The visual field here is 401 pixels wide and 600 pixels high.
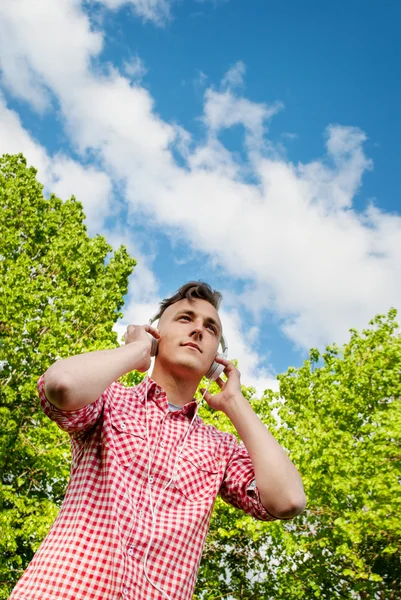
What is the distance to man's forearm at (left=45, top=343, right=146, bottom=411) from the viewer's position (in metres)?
1.96

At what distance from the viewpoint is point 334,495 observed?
14352mm

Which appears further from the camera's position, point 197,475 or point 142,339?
point 142,339

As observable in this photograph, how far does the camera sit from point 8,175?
1739cm

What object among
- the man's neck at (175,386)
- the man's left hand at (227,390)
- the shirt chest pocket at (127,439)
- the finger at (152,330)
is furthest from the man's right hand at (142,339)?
the man's left hand at (227,390)

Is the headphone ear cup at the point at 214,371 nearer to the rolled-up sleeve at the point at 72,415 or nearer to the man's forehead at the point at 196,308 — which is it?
the man's forehead at the point at 196,308

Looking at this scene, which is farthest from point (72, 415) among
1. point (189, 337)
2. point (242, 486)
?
point (242, 486)

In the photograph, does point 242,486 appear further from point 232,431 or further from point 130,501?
point 232,431

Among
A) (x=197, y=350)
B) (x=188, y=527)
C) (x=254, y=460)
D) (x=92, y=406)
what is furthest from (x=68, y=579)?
(x=197, y=350)

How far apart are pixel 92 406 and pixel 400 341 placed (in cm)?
1691

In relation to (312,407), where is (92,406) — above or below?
below

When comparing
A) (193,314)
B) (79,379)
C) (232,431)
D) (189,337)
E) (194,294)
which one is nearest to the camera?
(79,379)

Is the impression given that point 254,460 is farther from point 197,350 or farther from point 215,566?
point 215,566

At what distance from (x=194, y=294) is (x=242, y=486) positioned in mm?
1003

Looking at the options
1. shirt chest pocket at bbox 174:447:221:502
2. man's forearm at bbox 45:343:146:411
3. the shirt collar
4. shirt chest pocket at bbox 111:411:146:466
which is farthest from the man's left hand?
man's forearm at bbox 45:343:146:411
